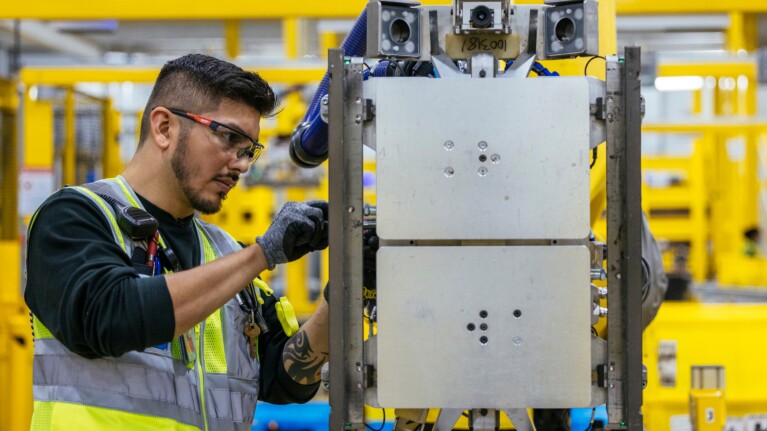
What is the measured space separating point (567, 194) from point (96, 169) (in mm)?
6520

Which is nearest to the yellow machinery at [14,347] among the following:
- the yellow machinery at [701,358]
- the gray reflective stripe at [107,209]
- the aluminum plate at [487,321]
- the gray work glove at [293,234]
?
the yellow machinery at [701,358]

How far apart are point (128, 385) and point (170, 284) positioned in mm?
330

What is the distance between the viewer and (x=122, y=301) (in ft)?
6.63

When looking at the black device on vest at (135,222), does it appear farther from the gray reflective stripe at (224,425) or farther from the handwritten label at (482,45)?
the handwritten label at (482,45)

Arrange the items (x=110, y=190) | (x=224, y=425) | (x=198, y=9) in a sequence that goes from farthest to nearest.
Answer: (x=198, y=9)
(x=224, y=425)
(x=110, y=190)

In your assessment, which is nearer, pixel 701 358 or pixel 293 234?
pixel 293 234

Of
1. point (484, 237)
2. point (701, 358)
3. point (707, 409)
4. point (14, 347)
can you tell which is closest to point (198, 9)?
point (14, 347)

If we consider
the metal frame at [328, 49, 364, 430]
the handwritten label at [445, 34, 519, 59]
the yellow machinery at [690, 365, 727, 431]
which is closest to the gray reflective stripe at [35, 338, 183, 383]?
the metal frame at [328, 49, 364, 430]

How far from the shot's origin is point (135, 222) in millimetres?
2209

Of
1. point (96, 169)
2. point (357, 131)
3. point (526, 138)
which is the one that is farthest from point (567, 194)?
point (96, 169)

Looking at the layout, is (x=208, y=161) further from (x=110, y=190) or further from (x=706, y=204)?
(x=706, y=204)

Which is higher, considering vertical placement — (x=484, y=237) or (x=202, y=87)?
(x=202, y=87)

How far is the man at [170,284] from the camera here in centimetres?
206

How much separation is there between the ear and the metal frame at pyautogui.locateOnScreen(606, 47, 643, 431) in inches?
42.1
